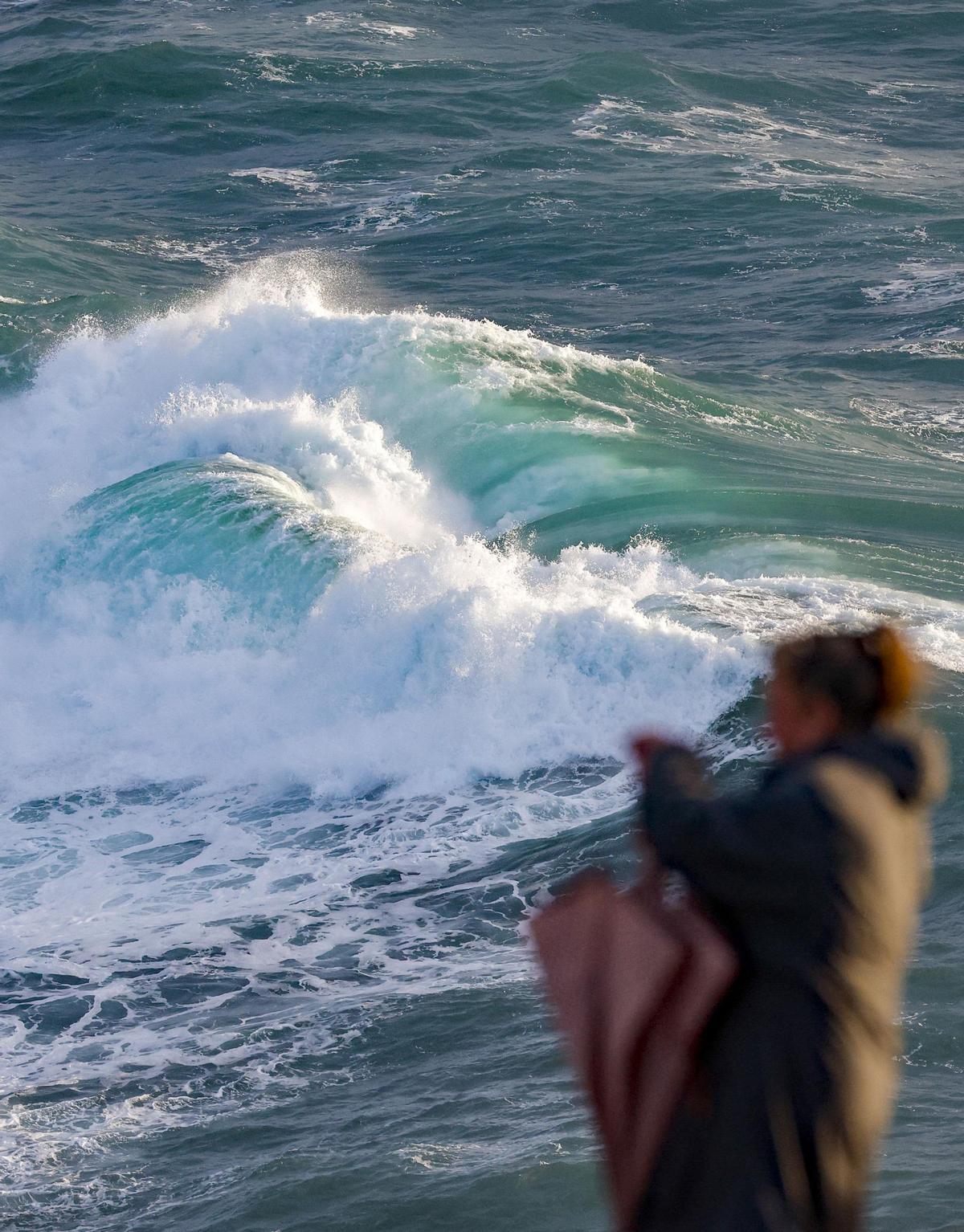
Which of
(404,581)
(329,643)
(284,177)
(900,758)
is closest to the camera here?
(900,758)

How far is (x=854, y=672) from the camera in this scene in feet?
6.00

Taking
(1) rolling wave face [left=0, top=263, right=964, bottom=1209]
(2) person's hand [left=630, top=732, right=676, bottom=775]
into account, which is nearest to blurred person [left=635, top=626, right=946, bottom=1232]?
(2) person's hand [left=630, top=732, right=676, bottom=775]

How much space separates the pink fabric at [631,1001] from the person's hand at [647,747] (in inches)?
5.9

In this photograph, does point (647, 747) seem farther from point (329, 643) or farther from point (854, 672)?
point (329, 643)

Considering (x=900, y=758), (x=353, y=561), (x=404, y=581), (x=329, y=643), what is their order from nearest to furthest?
1. (x=900, y=758)
2. (x=329, y=643)
3. (x=404, y=581)
4. (x=353, y=561)

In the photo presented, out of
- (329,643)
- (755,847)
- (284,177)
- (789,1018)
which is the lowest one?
(329,643)

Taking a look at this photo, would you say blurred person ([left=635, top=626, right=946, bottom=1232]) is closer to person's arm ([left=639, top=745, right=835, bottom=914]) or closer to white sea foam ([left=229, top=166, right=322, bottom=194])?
person's arm ([left=639, top=745, right=835, bottom=914])

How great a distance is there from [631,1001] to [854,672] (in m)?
0.48

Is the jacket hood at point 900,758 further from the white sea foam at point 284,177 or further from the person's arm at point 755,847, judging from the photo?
the white sea foam at point 284,177

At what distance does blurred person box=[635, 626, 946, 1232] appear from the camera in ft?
5.34

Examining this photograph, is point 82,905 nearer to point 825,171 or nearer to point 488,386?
point 488,386

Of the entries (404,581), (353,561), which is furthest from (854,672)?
(353,561)

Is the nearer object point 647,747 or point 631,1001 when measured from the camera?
point 631,1001

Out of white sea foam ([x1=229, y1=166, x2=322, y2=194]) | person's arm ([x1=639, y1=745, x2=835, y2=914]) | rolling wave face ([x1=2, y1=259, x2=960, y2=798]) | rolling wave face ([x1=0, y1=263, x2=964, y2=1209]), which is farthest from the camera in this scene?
white sea foam ([x1=229, y1=166, x2=322, y2=194])
